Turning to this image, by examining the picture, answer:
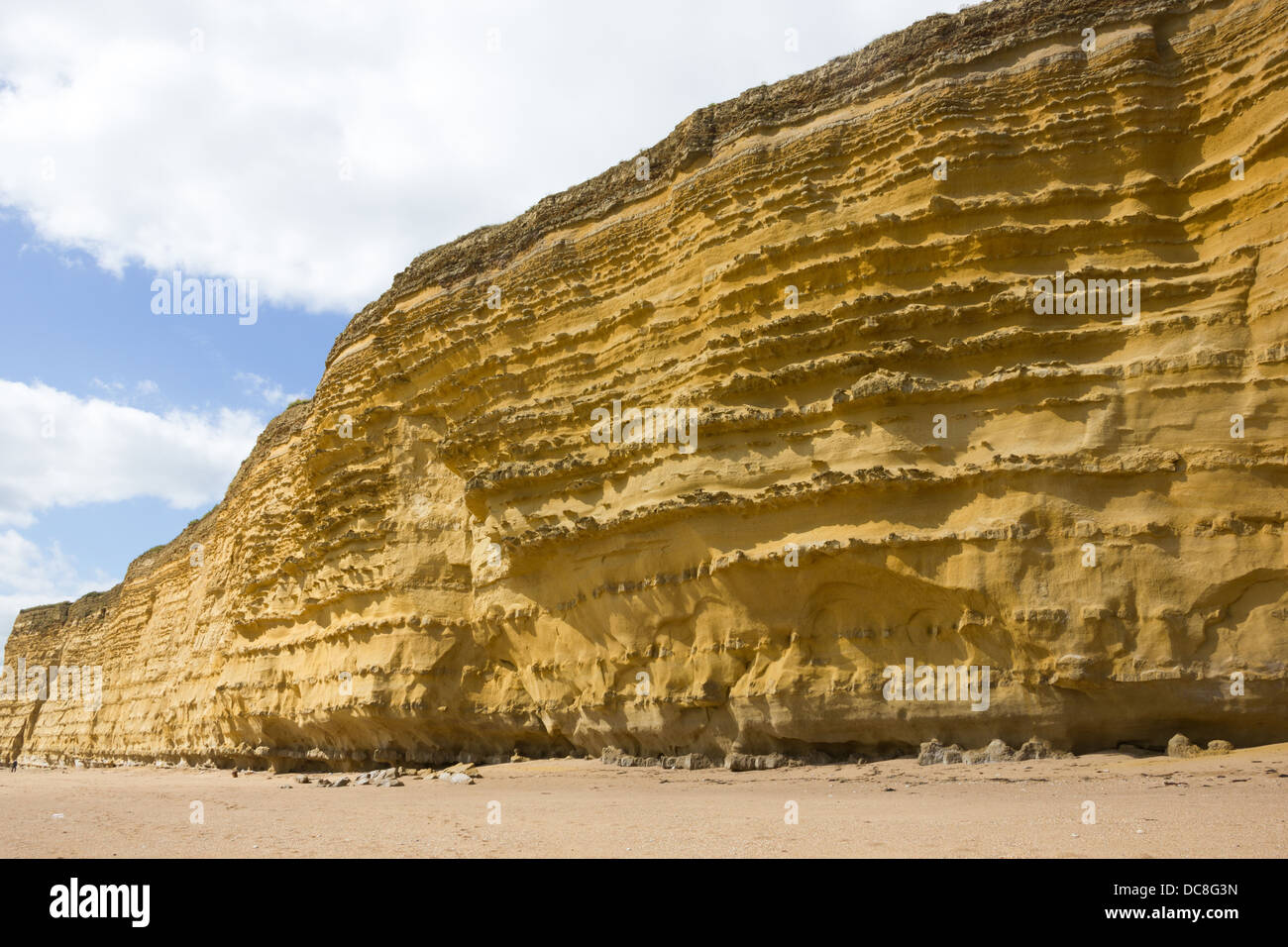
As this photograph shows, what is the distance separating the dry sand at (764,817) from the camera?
20.4 ft

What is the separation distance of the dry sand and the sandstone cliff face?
1.36 metres

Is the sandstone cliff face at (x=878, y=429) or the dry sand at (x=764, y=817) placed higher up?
the sandstone cliff face at (x=878, y=429)

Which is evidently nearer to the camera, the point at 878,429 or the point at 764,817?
the point at 764,817

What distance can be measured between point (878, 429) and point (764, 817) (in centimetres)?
631

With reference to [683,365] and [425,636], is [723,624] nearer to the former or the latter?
[683,365]

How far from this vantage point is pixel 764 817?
8133 mm

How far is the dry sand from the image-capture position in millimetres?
6219

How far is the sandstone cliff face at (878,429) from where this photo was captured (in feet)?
36.4

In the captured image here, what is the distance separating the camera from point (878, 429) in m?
12.8

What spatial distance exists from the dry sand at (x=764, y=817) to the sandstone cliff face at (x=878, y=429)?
136cm

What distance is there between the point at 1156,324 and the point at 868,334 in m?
3.64

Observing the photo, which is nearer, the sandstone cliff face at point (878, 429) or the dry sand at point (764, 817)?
the dry sand at point (764, 817)

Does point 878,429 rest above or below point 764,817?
above

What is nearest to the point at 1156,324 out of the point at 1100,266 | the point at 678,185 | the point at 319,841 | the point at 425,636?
the point at 1100,266
